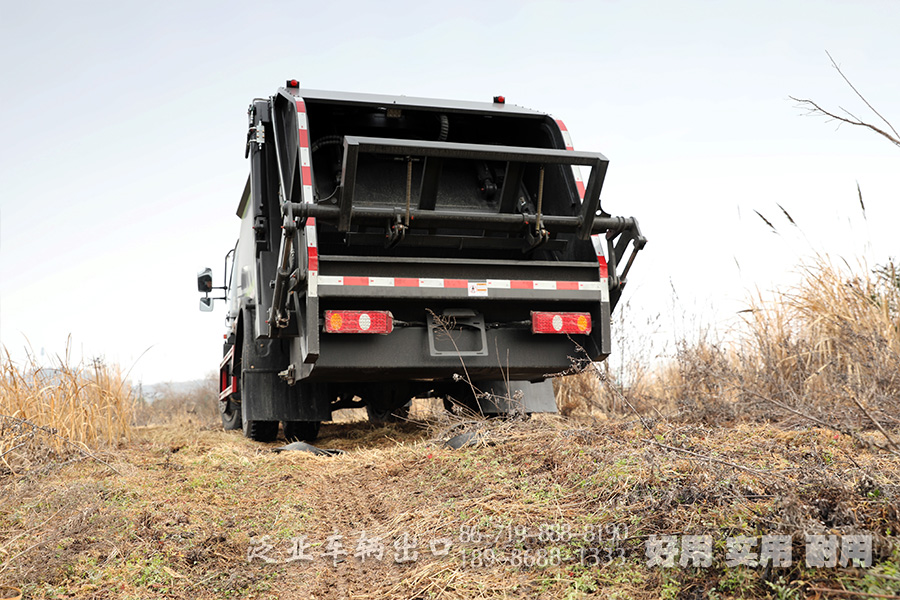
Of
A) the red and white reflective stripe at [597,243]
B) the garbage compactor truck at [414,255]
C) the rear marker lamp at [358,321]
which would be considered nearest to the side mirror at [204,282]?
the garbage compactor truck at [414,255]

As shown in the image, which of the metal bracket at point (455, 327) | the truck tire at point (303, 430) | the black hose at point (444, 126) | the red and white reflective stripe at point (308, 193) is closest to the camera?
the red and white reflective stripe at point (308, 193)

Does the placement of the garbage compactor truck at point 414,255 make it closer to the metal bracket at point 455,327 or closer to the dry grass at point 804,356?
the metal bracket at point 455,327

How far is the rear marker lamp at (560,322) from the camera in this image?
5.33 metres

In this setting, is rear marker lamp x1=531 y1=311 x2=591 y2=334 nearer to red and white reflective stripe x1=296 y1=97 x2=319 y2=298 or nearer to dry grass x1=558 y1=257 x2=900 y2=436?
dry grass x1=558 y1=257 x2=900 y2=436

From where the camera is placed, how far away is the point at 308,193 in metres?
4.89

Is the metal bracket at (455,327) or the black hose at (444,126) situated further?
the black hose at (444,126)

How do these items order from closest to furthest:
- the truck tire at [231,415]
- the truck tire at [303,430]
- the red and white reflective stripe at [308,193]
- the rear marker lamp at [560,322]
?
1. the red and white reflective stripe at [308,193]
2. the rear marker lamp at [560,322]
3. the truck tire at [303,430]
4. the truck tire at [231,415]

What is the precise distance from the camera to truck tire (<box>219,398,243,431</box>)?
7982mm

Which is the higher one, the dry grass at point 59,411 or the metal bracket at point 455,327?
the metal bracket at point 455,327

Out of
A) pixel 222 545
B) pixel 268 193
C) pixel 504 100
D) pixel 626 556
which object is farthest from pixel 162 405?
pixel 626 556

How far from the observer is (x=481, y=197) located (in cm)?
603

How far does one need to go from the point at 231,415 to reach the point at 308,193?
13.8 feet

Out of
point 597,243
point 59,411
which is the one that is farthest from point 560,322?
point 59,411

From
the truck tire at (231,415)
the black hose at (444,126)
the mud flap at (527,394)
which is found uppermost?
the black hose at (444,126)
